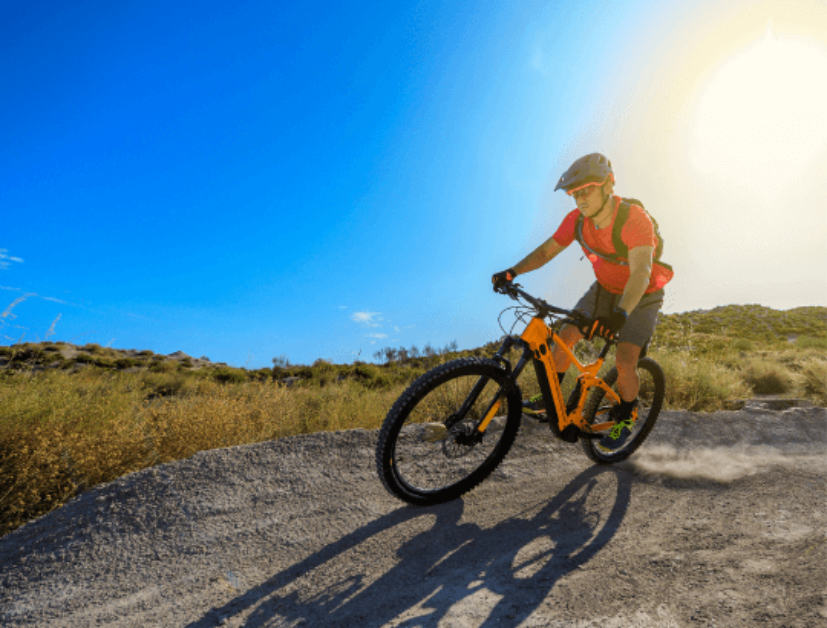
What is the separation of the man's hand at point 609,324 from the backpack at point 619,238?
2.66 feet

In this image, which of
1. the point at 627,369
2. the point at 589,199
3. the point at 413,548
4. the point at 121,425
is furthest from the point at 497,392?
the point at 121,425

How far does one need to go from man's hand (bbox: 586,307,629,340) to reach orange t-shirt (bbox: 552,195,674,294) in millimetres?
766

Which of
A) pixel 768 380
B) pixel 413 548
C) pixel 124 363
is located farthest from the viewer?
pixel 124 363

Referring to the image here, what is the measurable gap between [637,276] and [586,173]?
3.23 ft

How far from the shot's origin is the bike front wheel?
3.08 meters

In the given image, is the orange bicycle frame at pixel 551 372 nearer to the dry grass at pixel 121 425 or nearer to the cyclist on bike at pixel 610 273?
the cyclist on bike at pixel 610 273

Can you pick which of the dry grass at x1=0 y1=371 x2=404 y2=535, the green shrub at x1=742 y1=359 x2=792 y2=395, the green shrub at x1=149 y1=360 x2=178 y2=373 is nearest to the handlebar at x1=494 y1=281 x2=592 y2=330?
the dry grass at x1=0 y1=371 x2=404 y2=535

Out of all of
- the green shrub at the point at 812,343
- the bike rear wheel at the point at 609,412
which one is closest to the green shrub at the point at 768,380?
the bike rear wheel at the point at 609,412

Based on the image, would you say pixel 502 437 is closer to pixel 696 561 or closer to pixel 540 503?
pixel 540 503

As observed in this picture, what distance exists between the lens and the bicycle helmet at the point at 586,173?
3580mm

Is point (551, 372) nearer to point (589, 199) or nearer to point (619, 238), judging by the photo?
point (619, 238)

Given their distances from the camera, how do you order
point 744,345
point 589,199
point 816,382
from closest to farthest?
point 589,199, point 816,382, point 744,345

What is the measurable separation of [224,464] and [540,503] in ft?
9.41

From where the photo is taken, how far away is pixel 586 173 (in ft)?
11.8
